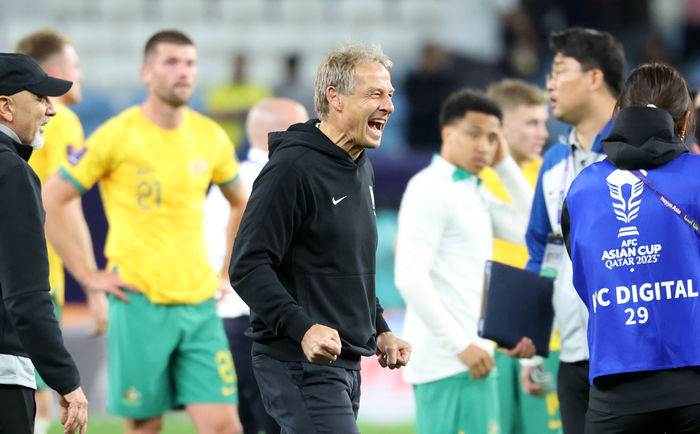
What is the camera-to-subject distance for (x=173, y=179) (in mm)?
6574

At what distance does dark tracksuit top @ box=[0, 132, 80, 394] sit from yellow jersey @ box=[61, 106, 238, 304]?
246 centimetres

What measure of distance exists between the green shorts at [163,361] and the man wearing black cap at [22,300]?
2305mm

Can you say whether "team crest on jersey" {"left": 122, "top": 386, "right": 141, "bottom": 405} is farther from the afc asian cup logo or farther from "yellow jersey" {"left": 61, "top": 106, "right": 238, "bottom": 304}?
the afc asian cup logo

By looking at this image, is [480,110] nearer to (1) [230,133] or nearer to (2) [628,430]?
(2) [628,430]

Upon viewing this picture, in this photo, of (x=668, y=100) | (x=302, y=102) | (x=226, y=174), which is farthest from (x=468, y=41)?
(x=668, y=100)

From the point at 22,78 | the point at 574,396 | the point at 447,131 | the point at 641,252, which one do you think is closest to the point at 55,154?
the point at 447,131

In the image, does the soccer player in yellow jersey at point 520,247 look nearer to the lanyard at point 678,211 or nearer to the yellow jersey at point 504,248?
the yellow jersey at point 504,248

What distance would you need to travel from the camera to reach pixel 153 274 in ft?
21.3

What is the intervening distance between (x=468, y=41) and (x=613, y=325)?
12618mm

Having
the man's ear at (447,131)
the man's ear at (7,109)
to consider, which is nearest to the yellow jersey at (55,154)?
the man's ear at (447,131)

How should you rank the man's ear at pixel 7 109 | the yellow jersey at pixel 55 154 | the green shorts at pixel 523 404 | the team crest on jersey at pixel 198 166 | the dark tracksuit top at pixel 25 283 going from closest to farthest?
1. the dark tracksuit top at pixel 25 283
2. the man's ear at pixel 7 109
3. the green shorts at pixel 523 404
4. the team crest on jersey at pixel 198 166
5. the yellow jersey at pixel 55 154

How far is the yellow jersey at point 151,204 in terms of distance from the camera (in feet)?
21.4

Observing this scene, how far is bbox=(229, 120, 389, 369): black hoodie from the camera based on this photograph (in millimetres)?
4012

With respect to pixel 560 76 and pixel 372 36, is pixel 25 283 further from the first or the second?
pixel 372 36
